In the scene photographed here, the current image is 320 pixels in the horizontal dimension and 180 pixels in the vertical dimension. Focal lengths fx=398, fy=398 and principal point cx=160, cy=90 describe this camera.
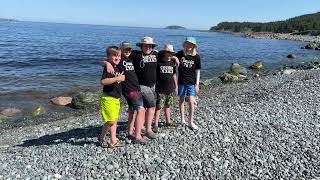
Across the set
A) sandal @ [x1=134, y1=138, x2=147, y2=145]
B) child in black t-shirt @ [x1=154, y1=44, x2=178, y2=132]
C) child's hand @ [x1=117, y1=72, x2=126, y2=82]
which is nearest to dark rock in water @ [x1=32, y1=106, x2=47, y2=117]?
child in black t-shirt @ [x1=154, y1=44, x2=178, y2=132]

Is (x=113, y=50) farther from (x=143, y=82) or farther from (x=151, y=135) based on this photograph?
(x=151, y=135)

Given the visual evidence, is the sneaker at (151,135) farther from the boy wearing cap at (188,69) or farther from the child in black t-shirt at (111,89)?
the boy wearing cap at (188,69)

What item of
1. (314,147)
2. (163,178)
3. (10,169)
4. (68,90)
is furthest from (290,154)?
(68,90)

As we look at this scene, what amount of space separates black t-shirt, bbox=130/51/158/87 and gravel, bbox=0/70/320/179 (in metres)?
1.43

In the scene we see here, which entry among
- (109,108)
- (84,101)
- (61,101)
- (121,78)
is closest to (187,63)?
(121,78)

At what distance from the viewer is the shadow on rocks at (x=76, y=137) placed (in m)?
9.71

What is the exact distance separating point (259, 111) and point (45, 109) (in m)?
9.34

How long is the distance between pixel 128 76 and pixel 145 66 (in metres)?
0.52

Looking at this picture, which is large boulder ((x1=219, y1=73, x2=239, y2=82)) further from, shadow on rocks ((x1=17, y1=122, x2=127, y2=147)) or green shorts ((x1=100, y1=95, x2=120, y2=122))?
green shorts ((x1=100, y1=95, x2=120, y2=122))

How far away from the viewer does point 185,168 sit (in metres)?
7.89

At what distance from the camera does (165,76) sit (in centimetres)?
959

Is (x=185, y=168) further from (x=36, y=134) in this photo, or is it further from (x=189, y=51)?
(x=36, y=134)

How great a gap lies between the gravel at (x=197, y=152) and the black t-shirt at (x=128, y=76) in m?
1.30

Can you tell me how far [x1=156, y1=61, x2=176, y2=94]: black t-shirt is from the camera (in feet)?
31.3
